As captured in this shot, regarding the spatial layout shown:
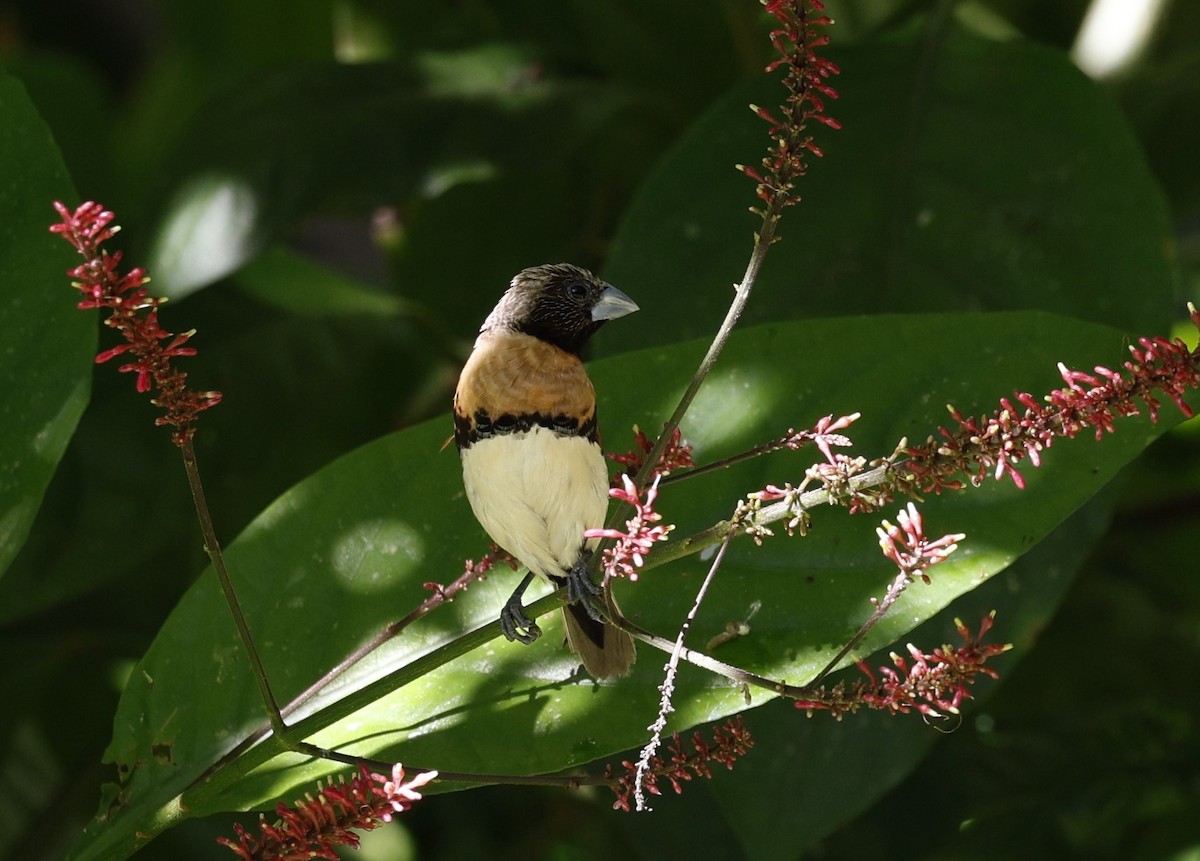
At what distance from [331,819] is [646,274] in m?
0.74

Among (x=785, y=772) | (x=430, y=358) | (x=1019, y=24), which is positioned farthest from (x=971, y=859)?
(x=1019, y=24)

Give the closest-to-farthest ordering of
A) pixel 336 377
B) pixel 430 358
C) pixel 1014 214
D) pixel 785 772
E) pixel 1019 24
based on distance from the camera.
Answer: pixel 785 772, pixel 1014 214, pixel 336 377, pixel 430 358, pixel 1019 24

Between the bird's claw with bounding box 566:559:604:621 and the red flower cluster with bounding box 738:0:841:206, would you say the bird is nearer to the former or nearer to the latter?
the bird's claw with bounding box 566:559:604:621

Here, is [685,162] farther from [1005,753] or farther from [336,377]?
[1005,753]

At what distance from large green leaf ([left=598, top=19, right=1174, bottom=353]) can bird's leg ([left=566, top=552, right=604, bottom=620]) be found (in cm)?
51

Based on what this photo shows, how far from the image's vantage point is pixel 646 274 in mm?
1364

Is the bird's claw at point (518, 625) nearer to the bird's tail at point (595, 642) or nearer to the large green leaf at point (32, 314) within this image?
the bird's tail at point (595, 642)

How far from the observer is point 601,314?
88 centimetres

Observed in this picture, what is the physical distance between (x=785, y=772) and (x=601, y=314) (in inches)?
19.3

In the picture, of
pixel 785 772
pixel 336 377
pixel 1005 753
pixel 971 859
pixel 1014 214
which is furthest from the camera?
pixel 336 377

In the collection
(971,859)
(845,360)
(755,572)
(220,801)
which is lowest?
(971,859)

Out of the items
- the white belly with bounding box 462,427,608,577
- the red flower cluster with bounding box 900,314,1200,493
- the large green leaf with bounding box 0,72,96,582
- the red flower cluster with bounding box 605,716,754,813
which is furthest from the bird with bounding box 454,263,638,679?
the large green leaf with bounding box 0,72,96,582

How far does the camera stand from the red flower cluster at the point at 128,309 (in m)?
0.66

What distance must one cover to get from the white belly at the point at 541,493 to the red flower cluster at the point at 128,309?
19 cm
